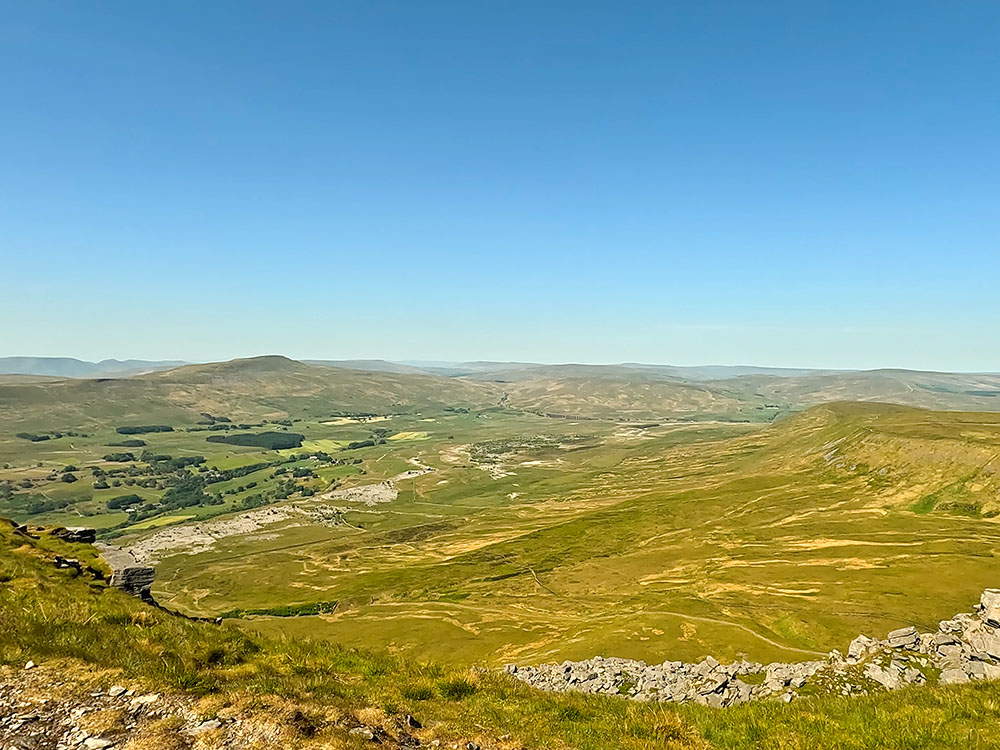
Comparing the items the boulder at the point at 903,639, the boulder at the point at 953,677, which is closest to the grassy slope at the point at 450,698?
the boulder at the point at 953,677

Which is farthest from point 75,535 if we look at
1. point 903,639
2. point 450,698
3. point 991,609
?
point 991,609

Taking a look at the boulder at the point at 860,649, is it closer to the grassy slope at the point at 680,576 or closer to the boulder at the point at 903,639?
the boulder at the point at 903,639

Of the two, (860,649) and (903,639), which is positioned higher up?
(903,639)

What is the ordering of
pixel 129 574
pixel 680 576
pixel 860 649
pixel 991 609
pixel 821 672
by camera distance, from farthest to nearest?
pixel 680 576 → pixel 860 649 → pixel 991 609 → pixel 821 672 → pixel 129 574

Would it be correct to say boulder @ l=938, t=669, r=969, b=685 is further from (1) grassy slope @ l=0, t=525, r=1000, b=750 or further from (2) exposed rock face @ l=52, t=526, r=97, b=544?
(2) exposed rock face @ l=52, t=526, r=97, b=544

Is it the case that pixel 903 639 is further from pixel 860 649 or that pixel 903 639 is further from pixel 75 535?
pixel 75 535

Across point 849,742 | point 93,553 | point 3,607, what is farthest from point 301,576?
point 849,742
